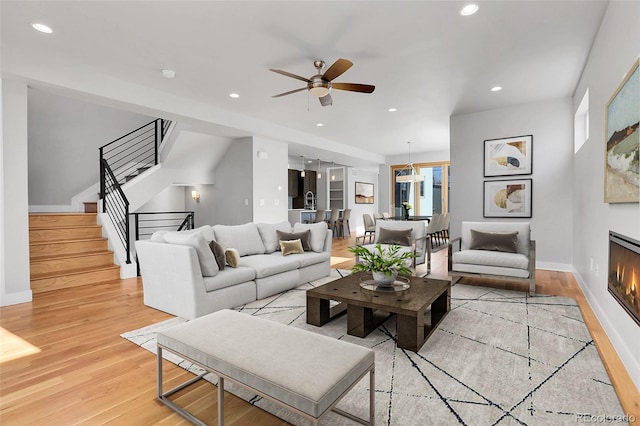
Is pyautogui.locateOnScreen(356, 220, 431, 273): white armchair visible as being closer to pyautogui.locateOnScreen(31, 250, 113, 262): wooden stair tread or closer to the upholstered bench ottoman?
the upholstered bench ottoman

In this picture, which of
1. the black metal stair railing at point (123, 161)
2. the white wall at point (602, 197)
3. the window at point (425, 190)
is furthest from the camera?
the window at point (425, 190)

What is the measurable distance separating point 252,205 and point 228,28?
4.05m

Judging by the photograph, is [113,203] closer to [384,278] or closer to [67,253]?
[67,253]

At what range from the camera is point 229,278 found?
3488 mm

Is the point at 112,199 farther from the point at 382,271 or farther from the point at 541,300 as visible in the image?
the point at 541,300

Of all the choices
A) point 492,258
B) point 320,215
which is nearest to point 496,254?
point 492,258

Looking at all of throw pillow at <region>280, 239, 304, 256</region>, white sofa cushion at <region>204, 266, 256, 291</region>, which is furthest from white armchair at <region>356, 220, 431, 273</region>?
white sofa cushion at <region>204, 266, 256, 291</region>

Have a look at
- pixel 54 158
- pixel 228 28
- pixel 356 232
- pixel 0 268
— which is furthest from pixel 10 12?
pixel 356 232

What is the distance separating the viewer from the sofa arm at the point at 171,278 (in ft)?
10.3

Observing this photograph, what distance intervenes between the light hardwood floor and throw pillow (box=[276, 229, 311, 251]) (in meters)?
1.91

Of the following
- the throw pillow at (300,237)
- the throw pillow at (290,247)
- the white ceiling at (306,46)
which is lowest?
the throw pillow at (290,247)

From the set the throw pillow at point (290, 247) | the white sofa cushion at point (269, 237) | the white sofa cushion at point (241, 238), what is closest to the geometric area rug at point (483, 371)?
the white sofa cushion at point (241, 238)

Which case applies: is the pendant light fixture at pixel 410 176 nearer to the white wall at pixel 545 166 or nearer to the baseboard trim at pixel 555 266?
the white wall at pixel 545 166

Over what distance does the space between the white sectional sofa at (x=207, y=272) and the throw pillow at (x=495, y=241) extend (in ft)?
7.49
